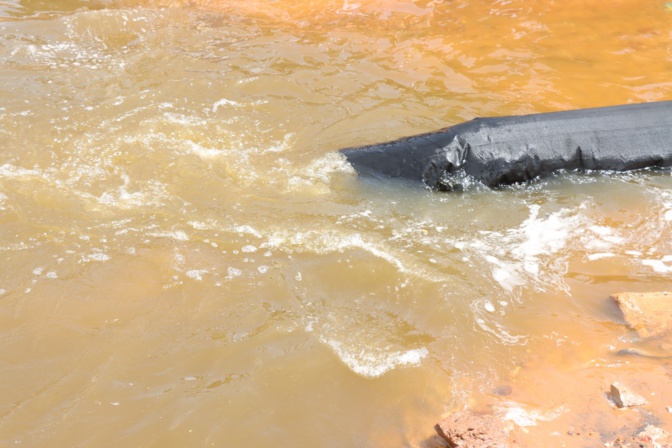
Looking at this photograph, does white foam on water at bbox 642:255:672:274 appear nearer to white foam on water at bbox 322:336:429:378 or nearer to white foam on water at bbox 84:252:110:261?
white foam on water at bbox 322:336:429:378

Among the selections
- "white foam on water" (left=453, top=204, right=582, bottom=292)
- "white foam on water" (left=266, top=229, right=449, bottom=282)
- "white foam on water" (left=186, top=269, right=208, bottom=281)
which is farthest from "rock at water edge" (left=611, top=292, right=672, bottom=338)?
"white foam on water" (left=186, top=269, right=208, bottom=281)

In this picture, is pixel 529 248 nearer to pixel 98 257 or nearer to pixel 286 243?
pixel 286 243

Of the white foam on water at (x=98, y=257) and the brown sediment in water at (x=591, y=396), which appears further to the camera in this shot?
the white foam on water at (x=98, y=257)

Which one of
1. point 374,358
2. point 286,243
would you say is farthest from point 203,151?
point 374,358

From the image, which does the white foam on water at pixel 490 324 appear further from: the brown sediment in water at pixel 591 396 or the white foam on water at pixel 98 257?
the white foam on water at pixel 98 257

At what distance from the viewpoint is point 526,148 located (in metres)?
4.46

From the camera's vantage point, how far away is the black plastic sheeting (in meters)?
4.43

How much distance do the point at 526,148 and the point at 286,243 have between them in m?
2.03

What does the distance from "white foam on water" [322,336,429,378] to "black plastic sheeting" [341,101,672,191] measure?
5.43 feet

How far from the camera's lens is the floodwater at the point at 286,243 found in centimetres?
299

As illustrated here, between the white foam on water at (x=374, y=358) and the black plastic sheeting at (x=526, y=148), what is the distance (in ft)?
5.43

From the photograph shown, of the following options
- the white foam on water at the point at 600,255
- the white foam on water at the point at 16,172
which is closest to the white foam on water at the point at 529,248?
the white foam on water at the point at 600,255

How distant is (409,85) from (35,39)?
→ 14.7 ft

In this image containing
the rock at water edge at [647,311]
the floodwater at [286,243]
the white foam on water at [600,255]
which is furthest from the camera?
the white foam on water at [600,255]
